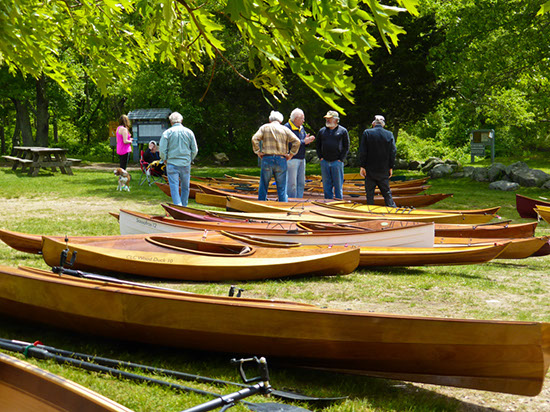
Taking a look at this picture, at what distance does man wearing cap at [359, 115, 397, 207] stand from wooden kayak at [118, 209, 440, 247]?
85.3 inches

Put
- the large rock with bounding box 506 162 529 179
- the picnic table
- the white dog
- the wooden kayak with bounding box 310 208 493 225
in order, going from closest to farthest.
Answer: the wooden kayak with bounding box 310 208 493 225 < the white dog < the large rock with bounding box 506 162 529 179 < the picnic table

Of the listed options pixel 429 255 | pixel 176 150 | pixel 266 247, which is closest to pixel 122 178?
pixel 176 150

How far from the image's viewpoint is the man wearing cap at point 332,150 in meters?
10.9

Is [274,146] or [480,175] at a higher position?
[274,146]

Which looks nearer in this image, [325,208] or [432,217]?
[432,217]

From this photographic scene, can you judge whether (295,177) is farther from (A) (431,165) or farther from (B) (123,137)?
(A) (431,165)

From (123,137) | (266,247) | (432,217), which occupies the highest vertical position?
(123,137)

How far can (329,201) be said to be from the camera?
10562 millimetres

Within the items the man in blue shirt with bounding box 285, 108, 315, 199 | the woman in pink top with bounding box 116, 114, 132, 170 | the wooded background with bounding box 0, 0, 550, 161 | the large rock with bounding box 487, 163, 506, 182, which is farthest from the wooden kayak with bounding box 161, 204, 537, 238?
the large rock with bounding box 487, 163, 506, 182

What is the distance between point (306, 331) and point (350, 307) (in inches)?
67.5

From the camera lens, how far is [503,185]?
1736cm

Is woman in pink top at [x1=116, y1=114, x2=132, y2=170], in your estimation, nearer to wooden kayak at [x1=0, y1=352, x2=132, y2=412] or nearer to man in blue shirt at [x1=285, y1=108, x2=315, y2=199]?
man in blue shirt at [x1=285, y1=108, x2=315, y2=199]

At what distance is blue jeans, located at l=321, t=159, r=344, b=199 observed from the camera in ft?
36.5

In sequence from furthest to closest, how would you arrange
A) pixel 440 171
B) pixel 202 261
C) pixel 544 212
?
pixel 440 171
pixel 544 212
pixel 202 261
